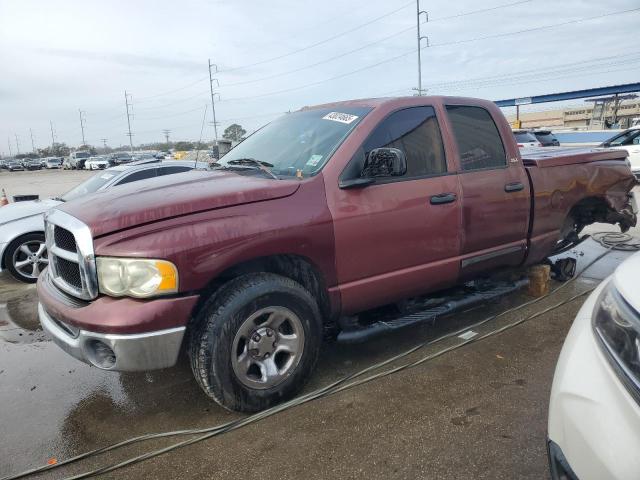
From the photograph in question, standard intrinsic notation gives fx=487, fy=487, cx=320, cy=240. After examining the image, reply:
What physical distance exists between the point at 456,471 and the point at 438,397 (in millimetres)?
721

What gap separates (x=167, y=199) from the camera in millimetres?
2859

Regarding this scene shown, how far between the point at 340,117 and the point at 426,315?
1.65 m

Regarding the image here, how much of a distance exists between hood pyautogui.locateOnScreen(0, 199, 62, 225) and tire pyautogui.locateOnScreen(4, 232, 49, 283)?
332 mm

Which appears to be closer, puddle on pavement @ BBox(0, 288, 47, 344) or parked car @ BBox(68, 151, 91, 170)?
puddle on pavement @ BBox(0, 288, 47, 344)

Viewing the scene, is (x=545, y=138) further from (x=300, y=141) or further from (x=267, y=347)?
(x=267, y=347)

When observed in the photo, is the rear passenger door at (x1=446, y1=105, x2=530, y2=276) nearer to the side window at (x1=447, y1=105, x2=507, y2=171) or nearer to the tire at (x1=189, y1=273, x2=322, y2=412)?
the side window at (x1=447, y1=105, x2=507, y2=171)

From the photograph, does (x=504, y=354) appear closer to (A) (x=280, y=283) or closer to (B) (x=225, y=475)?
(A) (x=280, y=283)

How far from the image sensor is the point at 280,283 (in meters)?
2.94

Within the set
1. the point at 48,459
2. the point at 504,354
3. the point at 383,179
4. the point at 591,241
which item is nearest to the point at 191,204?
the point at 383,179

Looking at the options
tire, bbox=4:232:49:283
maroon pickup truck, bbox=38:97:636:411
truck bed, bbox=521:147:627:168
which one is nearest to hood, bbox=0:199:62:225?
tire, bbox=4:232:49:283

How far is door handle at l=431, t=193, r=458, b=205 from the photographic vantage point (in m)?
3.57

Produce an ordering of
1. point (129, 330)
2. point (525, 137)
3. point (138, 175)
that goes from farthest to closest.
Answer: point (525, 137) < point (138, 175) < point (129, 330)

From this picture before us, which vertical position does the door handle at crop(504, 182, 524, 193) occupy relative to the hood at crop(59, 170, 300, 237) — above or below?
below

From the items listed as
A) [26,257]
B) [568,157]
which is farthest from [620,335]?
[26,257]
